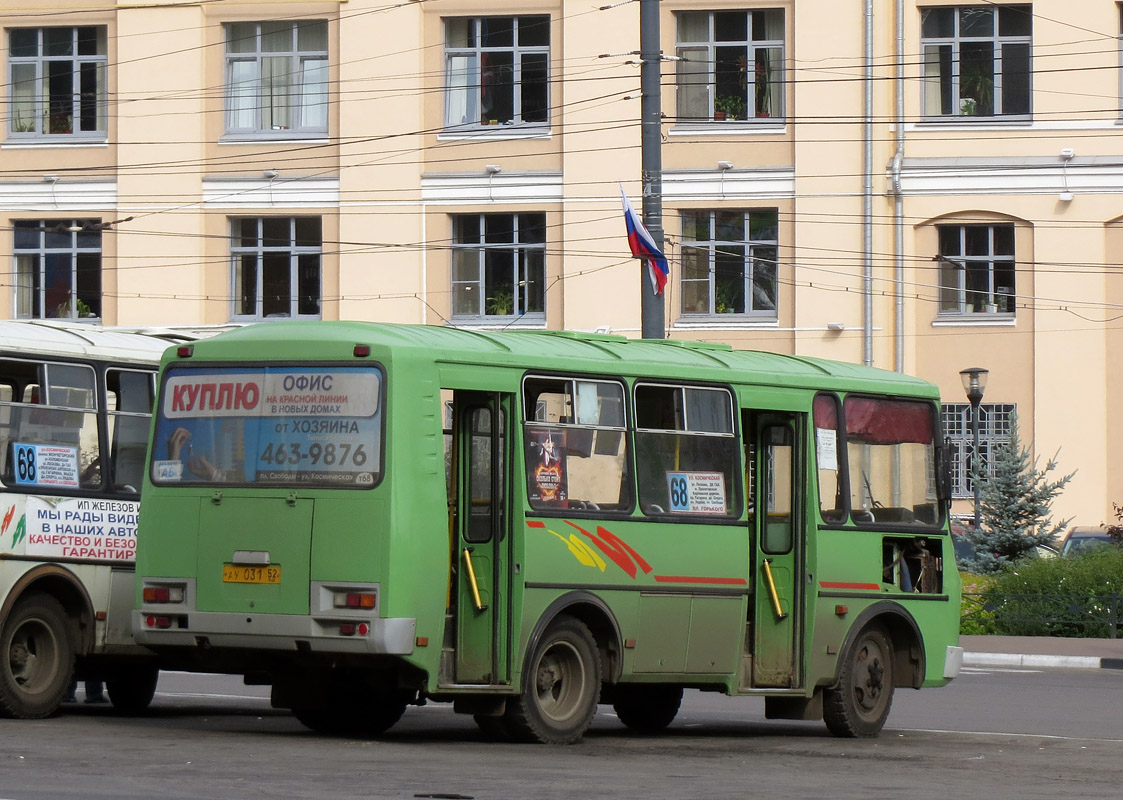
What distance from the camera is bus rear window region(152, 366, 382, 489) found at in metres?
13.4

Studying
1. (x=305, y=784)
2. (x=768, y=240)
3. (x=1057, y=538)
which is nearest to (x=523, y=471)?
(x=305, y=784)

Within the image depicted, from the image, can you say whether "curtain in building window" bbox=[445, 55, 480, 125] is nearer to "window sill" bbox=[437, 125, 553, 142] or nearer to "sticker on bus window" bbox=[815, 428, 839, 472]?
"window sill" bbox=[437, 125, 553, 142]

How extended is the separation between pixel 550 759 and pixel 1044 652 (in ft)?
52.6

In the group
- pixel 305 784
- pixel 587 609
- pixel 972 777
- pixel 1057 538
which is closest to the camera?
pixel 305 784

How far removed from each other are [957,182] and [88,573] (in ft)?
91.9

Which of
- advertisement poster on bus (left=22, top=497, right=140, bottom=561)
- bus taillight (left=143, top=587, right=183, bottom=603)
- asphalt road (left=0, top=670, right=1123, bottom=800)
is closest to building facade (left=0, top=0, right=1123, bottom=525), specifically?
asphalt road (left=0, top=670, right=1123, bottom=800)

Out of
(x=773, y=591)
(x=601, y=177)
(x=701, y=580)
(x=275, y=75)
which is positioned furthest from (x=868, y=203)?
(x=701, y=580)

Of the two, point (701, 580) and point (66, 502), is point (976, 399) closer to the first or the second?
point (701, 580)

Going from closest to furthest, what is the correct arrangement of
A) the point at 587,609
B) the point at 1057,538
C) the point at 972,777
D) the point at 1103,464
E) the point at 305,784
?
1. the point at 305,784
2. the point at 972,777
3. the point at 587,609
4. the point at 1057,538
5. the point at 1103,464

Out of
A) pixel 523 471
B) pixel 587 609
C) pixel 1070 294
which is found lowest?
pixel 587 609

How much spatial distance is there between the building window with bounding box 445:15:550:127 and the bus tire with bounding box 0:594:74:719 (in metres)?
27.4

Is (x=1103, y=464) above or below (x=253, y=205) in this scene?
below

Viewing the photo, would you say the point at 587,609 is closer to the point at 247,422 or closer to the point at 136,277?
the point at 247,422

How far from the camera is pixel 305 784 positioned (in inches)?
444
